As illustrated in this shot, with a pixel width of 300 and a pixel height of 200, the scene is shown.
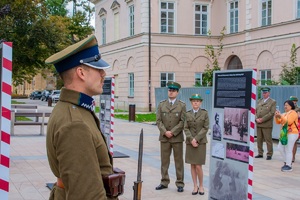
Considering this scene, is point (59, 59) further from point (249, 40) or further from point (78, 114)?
point (249, 40)

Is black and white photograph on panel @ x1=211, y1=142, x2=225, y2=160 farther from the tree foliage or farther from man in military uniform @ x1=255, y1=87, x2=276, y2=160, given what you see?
the tree foliage

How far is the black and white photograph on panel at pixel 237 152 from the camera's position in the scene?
627 centimetres

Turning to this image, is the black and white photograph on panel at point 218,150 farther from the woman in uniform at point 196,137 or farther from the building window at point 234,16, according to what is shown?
the building window at point 234,16

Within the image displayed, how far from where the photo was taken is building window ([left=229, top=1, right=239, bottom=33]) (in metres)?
32.9

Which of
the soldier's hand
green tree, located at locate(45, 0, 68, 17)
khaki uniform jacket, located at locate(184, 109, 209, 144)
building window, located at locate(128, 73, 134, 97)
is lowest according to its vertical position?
the soldier's hand

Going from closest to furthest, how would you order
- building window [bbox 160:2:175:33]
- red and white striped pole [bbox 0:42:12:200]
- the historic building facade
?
red and white striped pole [bbox 0:42:12:200]
the historic building facade
building window [bbox 160:2:175:33]

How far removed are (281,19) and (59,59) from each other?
26722 millimetres

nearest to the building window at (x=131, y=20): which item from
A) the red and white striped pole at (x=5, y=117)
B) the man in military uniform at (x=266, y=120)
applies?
the man in military uniform at (x=266, y=120)

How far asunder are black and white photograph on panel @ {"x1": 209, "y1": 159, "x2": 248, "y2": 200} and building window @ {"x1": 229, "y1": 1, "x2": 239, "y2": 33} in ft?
89.6

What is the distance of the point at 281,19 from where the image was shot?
27.7m

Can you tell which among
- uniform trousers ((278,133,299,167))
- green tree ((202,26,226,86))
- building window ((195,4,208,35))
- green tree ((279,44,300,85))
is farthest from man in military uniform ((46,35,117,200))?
building window ((195,4,208,35))

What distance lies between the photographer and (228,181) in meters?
6.55

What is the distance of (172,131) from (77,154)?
614cm

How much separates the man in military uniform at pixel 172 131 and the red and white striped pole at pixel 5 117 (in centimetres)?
393
